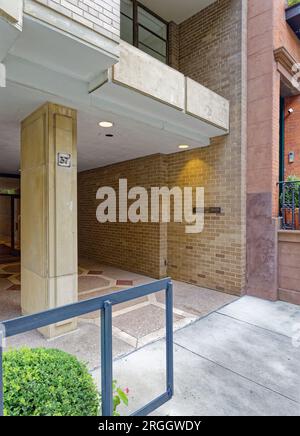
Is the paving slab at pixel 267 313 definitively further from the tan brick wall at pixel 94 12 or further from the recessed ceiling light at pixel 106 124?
the tan brick wall at pixel 94 12

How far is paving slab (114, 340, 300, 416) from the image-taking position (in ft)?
7.12

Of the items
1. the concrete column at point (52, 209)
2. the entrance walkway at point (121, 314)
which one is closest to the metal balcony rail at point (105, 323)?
the entrance walkway at point (121, 314)

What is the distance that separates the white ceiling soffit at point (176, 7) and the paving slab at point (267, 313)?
20.8 feet

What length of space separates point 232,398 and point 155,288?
1307mm

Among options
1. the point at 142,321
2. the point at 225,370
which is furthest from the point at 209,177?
the point at 225,370

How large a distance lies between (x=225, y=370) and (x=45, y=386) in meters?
2.07

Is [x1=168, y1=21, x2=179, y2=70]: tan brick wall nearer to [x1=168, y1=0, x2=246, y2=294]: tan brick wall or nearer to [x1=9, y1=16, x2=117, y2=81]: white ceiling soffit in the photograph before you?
[x1=168, y1=0, x2=246, y2=294]: tan brick wall

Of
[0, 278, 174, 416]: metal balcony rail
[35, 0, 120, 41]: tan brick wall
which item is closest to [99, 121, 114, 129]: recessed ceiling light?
[35, 0, 120, 41]: tan brick wall

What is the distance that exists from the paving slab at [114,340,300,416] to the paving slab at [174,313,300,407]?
0.15 metres

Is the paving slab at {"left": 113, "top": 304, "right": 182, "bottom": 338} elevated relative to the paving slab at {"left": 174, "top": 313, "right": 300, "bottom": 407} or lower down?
elevated

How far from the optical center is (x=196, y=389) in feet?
7.97

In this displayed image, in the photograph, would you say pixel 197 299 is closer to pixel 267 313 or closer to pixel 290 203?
pixel 267 313
